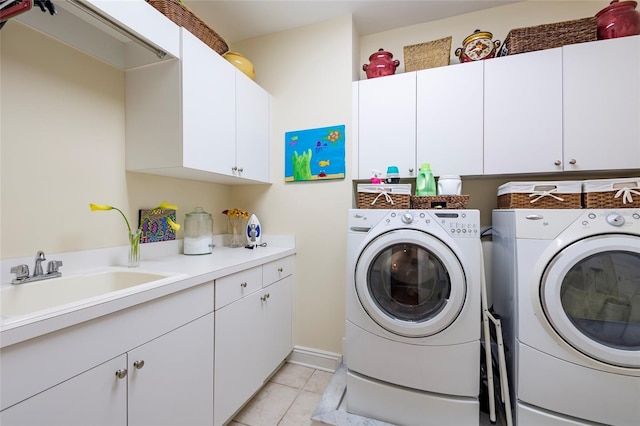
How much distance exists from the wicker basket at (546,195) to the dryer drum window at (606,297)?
0.30m

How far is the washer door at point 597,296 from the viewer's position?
3.76 feet

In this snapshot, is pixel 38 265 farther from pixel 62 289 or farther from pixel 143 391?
pixel 143 391

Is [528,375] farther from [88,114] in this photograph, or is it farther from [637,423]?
[88,114]

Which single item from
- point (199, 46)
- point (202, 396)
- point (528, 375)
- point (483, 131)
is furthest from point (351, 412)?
point (199, 46)

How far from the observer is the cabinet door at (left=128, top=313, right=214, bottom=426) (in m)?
0.97

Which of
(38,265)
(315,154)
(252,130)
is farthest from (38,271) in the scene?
(315,154)

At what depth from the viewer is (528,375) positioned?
1.27 meters

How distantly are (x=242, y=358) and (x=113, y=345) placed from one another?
76cm

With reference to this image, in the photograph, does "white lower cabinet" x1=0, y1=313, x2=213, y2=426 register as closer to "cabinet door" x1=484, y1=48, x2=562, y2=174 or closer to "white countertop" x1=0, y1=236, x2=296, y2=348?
"white countertop" x1=0, y1=236, x2=296, y2=348

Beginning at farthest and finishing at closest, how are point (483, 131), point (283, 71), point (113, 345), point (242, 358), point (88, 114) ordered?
point (283, 71), point (483, 131), point (242, 358), point (88, 114), point (113, 345)

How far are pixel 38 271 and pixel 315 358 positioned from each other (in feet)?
5.66

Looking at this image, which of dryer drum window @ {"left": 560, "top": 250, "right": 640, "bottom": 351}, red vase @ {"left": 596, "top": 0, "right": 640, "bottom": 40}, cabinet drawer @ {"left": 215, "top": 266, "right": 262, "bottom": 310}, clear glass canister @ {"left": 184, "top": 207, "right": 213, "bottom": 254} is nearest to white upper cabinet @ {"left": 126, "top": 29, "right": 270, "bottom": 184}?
clear glass canister @ {"left": 184, "top": 207, "right": 213, "bottom": 254}

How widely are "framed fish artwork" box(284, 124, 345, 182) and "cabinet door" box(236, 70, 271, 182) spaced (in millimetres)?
173

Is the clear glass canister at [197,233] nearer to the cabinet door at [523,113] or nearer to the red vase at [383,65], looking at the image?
the red vase at [383,65]
